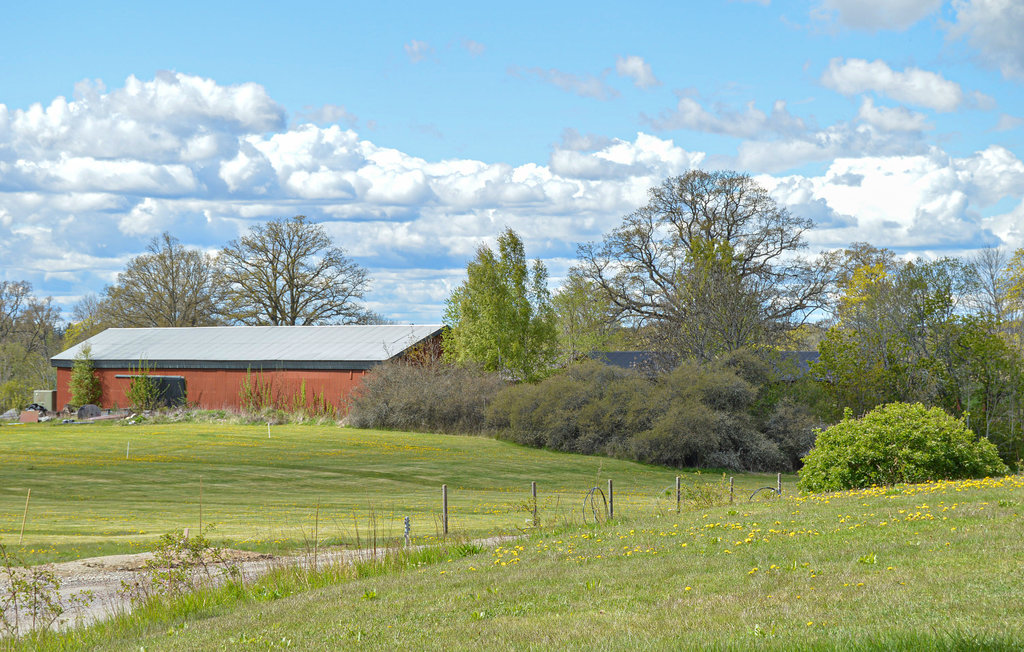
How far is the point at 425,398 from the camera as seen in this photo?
46.0m

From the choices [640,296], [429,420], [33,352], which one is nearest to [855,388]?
[640,296]

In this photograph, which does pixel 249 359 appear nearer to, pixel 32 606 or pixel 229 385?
pixel 229 385

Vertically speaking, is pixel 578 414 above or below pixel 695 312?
below

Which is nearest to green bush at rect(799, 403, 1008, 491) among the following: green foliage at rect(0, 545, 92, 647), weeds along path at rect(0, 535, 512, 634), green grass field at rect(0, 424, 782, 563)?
green grass field at rect(0, 424, 782, 563)

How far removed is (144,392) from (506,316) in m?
24.7

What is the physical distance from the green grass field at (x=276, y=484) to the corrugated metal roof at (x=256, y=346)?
6704 millimetres

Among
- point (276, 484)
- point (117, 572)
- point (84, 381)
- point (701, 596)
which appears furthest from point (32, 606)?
point (84, 381)

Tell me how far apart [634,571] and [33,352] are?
283 ft

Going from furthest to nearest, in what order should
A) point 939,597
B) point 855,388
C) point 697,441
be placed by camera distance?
point 855,388 → point 697,441 → point 939,597

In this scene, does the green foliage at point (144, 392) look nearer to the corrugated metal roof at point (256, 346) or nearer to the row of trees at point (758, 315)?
the corrugated metal roof at point (256, 346)

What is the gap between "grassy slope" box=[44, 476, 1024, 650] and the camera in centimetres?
692

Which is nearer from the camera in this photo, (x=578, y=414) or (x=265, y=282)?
(x=578, y=414)

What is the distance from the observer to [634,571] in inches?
416

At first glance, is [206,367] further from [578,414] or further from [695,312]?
[695,312]
